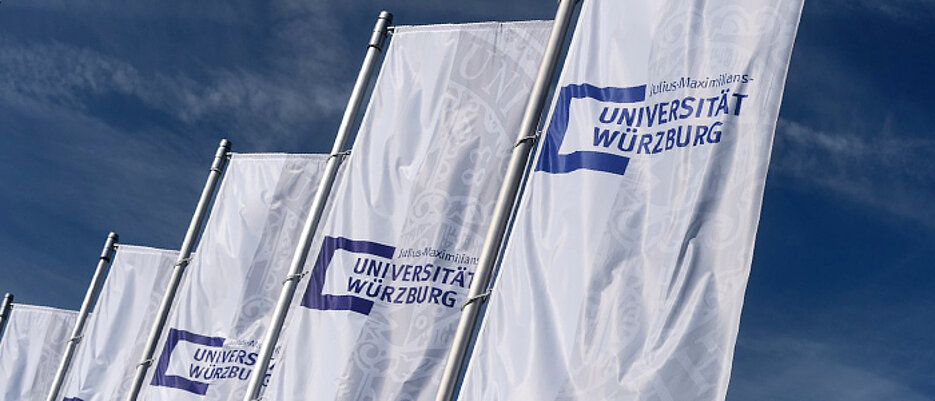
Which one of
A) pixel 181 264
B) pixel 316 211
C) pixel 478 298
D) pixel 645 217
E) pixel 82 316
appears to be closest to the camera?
pixel 645 217

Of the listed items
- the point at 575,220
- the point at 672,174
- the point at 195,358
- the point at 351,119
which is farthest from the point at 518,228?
the point at 195,358

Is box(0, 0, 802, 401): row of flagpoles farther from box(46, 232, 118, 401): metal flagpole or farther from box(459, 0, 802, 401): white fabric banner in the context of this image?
box(46, 232, 118, 401): metal flagpole

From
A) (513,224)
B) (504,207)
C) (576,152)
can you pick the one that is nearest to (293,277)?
(504,207)

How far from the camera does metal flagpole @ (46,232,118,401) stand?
90.7ft

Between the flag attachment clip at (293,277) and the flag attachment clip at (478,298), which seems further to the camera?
the flag attachment clip at (293,277)

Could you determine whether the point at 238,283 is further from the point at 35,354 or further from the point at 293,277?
the point at 35,354

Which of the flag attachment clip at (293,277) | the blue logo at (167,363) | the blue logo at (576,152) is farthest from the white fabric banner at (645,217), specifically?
the blue logo at (167,363)

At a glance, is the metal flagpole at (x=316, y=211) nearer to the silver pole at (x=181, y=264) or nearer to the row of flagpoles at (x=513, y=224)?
the row of flagpoles at (x=513, y=224)

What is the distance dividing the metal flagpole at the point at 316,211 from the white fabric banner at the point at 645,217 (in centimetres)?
587

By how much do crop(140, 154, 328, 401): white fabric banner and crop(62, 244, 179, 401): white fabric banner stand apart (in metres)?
4.35

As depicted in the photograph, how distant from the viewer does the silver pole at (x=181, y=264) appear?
2117 centimetres

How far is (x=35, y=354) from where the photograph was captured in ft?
97.3

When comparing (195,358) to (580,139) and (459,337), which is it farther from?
(580,139)

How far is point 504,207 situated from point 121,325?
13.4 metres
